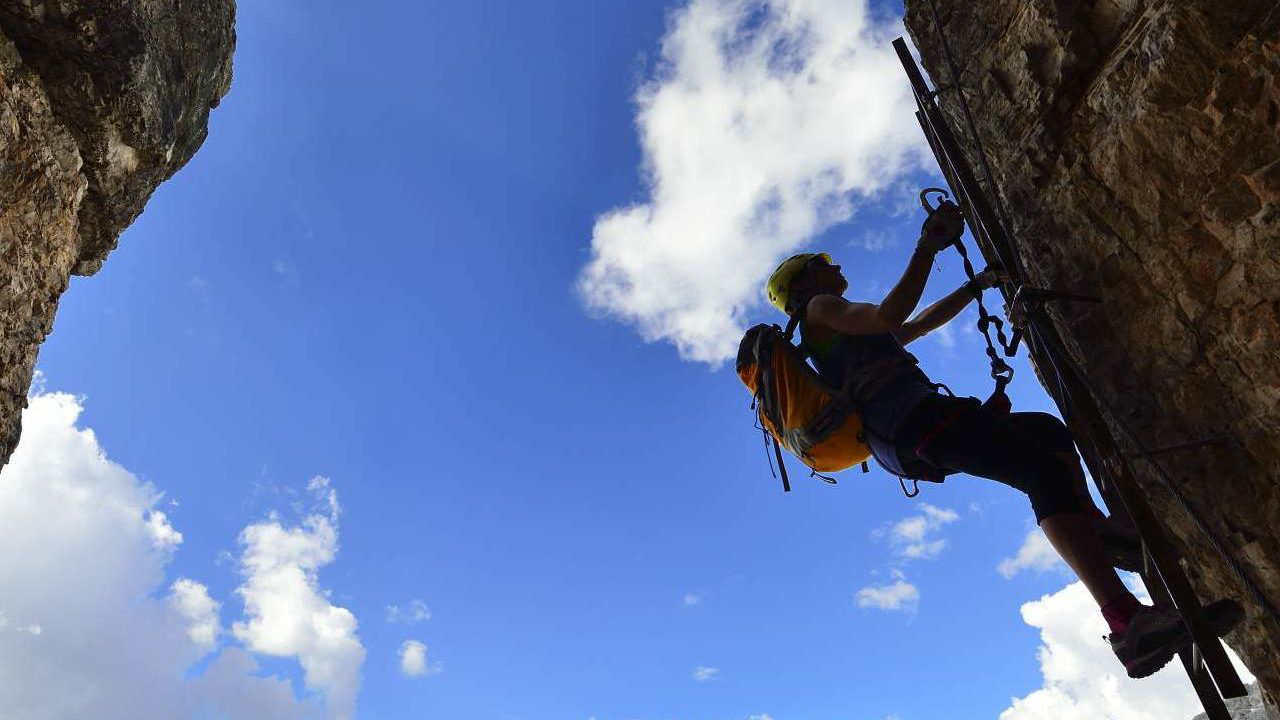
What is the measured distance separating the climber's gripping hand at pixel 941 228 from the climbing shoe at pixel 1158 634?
7.68 ft

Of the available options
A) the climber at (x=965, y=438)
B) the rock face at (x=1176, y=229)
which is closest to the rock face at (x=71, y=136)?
the climber at (x=965, y=438)

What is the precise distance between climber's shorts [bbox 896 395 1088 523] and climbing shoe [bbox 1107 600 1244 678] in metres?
0.71

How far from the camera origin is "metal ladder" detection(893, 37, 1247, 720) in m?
3.36

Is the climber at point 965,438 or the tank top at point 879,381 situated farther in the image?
the tank top at point 879,381

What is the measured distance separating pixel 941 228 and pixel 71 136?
21.0 ft

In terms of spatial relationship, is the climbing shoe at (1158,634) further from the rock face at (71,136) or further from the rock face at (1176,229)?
the rock face at (71,136)

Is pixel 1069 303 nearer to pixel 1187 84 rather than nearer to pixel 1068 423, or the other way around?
pixel 1068 423

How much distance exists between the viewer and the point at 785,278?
6.23 meters

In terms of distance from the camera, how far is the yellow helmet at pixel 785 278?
620cm

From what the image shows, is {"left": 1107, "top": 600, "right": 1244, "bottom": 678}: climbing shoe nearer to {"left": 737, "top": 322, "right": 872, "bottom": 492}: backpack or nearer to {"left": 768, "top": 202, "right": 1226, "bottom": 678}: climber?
{"left": 768, "top": 202, "right": 1226, "bottom": 678}: climber

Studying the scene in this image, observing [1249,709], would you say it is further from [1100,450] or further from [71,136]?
[71,136]

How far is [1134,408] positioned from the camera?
4453mm

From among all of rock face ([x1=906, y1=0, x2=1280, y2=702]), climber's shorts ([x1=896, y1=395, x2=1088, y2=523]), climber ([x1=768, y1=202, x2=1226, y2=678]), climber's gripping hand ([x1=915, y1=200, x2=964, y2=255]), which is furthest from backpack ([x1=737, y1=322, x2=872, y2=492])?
rock face ([x1=906, y1=0, x2=1280, y2=702])

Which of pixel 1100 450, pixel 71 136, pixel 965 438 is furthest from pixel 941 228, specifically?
pixel 71 136
